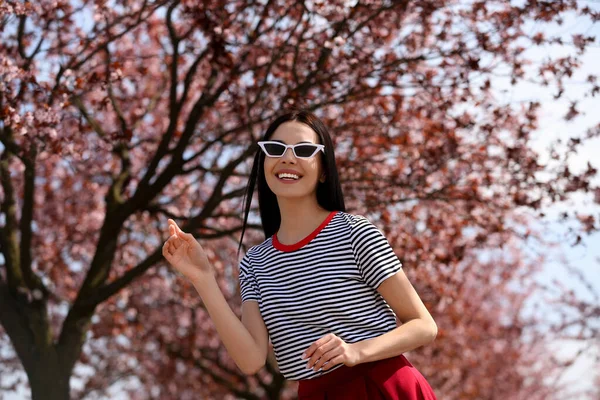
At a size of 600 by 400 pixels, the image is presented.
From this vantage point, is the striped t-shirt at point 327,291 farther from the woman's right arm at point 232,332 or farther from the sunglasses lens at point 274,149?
the sunglasses lens at point 274,149

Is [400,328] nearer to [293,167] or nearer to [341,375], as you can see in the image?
[341,375]

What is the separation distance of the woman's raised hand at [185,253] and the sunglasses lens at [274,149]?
0.49 metres

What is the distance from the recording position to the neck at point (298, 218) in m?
3.15

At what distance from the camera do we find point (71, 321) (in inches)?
307

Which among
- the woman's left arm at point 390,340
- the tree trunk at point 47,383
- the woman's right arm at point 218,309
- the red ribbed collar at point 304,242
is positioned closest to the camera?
the woman's left arm at point 390,340

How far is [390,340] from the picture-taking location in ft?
8.98

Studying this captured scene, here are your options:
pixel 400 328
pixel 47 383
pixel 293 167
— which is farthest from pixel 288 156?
pixel 47 383

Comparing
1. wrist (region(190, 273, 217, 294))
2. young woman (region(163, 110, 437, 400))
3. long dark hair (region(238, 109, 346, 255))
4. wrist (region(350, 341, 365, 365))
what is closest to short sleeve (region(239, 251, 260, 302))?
young woman (region(163, 110, 437, 400))

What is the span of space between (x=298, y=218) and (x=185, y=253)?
0.49 m

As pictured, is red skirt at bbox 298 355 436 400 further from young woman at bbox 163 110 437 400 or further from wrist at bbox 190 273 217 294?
wrist at bbox 190 273 217 294

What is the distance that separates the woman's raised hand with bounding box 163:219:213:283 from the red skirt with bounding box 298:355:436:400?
593 mm

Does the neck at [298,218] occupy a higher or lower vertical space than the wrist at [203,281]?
higher

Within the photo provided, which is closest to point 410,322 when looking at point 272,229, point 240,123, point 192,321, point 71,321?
point 272,229

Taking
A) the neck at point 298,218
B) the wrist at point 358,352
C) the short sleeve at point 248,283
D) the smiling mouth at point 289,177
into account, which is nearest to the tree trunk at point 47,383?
the short sleeve at point 248,283
